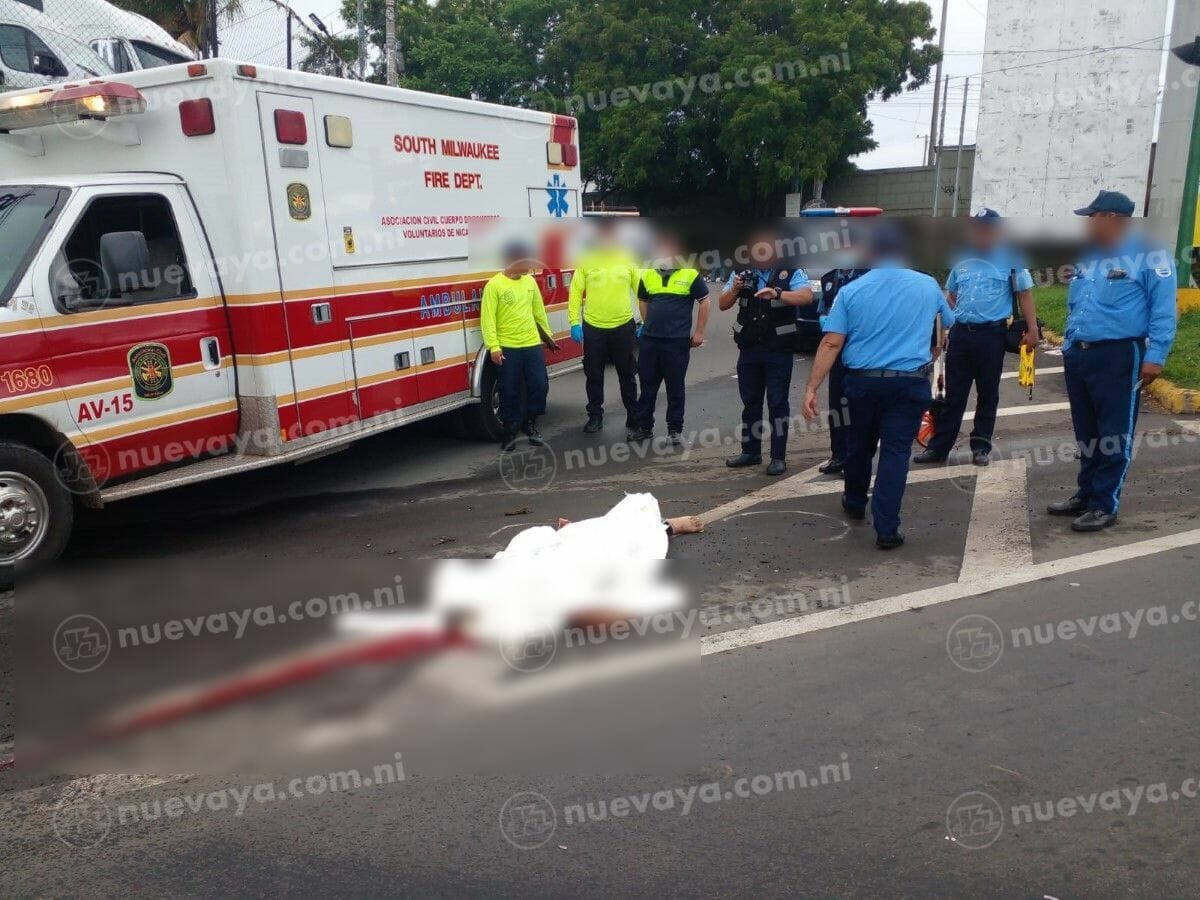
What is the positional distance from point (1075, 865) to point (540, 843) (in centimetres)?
161

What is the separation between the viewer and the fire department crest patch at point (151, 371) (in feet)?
18.7

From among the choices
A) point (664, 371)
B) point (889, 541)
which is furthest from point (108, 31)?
point (889, 541)

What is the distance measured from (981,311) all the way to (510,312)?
146 inches

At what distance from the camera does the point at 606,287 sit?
8.74 meters

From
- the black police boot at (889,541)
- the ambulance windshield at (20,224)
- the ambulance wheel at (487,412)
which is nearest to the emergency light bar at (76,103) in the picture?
the ambulance windshield at (20,224)

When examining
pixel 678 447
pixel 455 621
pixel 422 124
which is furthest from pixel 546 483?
pixel 455 621

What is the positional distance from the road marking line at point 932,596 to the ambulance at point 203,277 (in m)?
3.50

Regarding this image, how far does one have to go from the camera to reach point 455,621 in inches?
158

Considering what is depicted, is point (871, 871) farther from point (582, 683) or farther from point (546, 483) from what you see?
point (546, 483)

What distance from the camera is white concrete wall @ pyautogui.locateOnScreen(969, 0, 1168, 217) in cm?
3156

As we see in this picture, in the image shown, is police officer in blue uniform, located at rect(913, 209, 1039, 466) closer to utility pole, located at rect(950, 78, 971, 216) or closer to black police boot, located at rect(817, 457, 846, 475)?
black police boot, located at rect(817, 457, 846, 475)

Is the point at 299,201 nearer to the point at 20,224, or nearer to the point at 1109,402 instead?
the point at 20,224

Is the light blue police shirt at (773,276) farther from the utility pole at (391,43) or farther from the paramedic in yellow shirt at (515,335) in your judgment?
the utility pole at (391,43)

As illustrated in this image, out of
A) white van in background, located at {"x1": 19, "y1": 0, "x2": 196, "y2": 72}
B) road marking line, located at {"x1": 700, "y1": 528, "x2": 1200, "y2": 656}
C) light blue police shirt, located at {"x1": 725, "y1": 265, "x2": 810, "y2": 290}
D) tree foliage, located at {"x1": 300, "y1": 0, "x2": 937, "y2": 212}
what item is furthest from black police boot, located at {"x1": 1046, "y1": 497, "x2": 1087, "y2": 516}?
tree foliage, located at {"x1": 300, "y1": 0, "x2": 937, "y2": 212}
